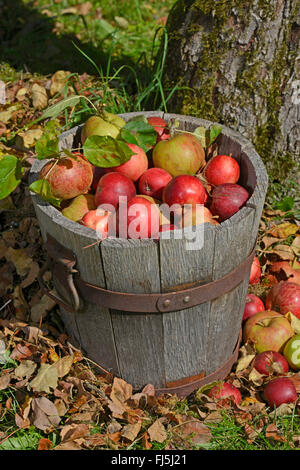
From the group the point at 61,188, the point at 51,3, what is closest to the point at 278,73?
the point at 61,188

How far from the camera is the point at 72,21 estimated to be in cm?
500

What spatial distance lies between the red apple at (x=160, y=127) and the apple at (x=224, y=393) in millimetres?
1293

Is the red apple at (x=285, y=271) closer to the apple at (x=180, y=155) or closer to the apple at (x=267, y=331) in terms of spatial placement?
the apple at (x=267, y=331)

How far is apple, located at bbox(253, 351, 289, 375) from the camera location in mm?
2480

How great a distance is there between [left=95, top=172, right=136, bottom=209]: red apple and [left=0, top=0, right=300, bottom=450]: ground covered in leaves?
83 centimetres

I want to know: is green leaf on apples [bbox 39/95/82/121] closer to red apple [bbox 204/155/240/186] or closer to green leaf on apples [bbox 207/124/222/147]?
green leaf on apples [bbox 207/124/222/147]

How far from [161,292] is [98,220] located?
418 millimetres

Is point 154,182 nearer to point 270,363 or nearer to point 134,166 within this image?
point 134,166

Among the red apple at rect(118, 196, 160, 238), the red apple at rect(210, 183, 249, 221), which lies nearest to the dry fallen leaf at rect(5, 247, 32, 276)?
the red apple at rect(118, 196, 160, 238)

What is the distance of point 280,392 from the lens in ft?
7.76

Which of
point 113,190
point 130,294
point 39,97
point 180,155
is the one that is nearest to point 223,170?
point 180,155

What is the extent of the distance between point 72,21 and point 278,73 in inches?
117
